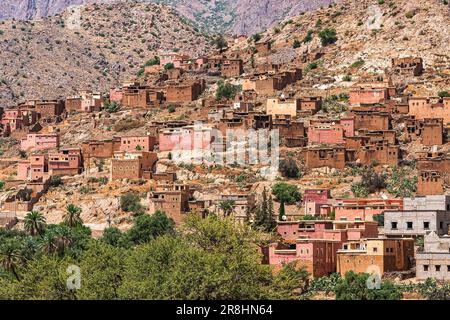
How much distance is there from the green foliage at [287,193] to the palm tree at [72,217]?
915cm

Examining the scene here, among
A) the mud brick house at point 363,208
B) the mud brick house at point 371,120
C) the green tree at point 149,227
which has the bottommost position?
the green tree at point 149,227

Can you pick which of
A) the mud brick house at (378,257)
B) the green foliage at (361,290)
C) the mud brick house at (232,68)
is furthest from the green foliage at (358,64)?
the green foliage at (361,290)

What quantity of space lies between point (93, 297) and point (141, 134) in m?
36.2

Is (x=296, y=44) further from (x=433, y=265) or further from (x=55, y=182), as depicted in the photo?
(x=433, y=265)

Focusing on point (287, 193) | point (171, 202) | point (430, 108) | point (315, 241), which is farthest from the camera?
point (430, 108)

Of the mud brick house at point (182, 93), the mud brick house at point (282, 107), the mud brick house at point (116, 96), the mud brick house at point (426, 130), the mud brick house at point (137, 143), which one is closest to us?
the mud brick house at point (426, 130)

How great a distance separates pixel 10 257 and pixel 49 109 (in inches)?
1331

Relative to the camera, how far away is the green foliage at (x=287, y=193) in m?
72.5

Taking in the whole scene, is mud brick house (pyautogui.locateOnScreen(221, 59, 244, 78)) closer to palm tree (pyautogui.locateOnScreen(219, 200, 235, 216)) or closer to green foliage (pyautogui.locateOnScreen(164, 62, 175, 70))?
green foliage (pyautogui.locateOnScreen(164, 62, 175, 70))

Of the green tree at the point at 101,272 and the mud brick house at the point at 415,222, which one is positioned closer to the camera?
the green tree at the point at 101,272

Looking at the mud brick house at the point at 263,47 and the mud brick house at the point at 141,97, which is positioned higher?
the mud brick house at the point at 263,47

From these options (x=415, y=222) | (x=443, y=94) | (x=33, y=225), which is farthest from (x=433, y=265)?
(x=443, y=94)

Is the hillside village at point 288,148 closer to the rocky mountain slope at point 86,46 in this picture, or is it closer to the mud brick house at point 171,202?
the mud brick house at point 171,202

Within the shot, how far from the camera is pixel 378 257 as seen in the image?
55562 millimetres
